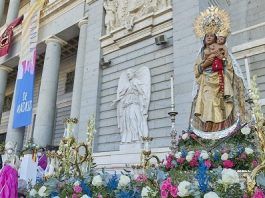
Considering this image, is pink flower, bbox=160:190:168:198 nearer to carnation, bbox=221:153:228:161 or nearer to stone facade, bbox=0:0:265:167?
carnation, bbox=221:153:228:161

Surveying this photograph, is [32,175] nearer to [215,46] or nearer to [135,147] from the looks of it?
[135,147]

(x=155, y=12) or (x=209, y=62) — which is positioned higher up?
(x=155, y=12)

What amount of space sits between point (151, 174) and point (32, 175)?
7.66 metres

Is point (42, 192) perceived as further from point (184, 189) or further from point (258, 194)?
point (258, 194)

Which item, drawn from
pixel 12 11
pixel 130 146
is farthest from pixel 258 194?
pixel 12 11

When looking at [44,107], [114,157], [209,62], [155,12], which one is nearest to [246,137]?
[209,62]

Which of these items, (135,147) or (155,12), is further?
(155,12)

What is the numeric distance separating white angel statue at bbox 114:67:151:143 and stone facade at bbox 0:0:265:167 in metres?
0.23

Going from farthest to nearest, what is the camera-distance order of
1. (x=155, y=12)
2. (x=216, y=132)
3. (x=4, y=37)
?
(x=4, y=37) < (x=155, y=12) < (x=216, y=132)

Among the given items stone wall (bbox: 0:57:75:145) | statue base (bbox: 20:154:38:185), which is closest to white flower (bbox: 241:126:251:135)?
statue base (bbox: 20:154:38:185)

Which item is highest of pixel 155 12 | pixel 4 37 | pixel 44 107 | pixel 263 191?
pixel 4 37

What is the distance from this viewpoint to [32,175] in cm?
1012

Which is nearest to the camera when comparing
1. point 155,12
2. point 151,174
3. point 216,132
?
point 151,174

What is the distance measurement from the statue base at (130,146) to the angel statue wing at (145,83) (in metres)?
1.07
